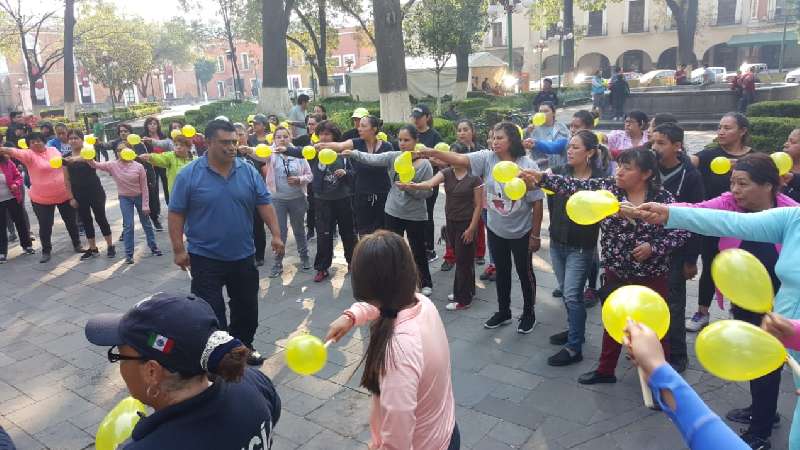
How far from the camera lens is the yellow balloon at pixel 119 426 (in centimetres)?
197

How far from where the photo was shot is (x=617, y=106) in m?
18.2

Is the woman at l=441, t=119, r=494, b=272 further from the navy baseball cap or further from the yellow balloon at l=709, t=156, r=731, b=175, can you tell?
the navy baseball cap

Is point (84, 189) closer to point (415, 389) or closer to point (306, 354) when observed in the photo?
point (306, 354)

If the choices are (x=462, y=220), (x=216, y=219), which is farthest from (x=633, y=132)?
(x=216, y=219)

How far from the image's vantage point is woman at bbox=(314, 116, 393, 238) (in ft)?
19.3

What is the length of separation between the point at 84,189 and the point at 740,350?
794 centimetres

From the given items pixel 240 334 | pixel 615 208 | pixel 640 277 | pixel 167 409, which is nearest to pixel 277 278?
pixel 240 334

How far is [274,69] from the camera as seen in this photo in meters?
16.6

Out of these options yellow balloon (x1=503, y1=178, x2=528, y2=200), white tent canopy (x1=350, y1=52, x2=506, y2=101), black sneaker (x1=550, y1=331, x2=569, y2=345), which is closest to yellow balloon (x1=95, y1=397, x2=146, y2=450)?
yellow balloon (x1=503, y1=178, x2=528, y2=200)

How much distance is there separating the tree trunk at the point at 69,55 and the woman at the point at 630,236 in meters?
22.1

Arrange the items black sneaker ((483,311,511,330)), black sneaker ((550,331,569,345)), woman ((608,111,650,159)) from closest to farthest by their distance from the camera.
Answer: black sneaker ((550,331,569,345)) → black sneaker ((483,311,511,330)) → woman ((608,111,650,159))

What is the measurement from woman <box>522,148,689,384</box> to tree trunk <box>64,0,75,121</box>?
22.1 m

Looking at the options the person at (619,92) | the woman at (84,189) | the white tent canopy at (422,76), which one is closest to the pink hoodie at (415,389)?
the woman at (84,189)

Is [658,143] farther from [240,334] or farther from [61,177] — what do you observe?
[61,177]
